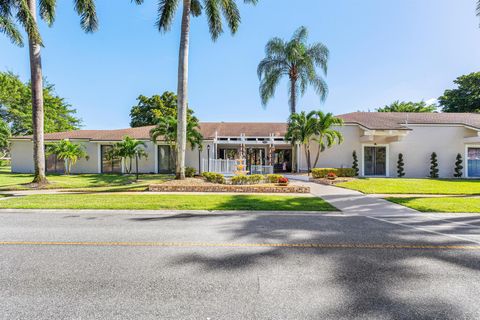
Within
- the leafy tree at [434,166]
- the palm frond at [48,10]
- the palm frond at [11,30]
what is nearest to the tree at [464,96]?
the leafy tree at [434,166]

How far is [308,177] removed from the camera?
1748cm

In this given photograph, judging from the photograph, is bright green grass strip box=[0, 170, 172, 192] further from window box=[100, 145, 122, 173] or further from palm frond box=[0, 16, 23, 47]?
palm frond box=[0, 16, 23, 47]

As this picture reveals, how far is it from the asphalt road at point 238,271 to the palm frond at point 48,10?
15124 millimetres

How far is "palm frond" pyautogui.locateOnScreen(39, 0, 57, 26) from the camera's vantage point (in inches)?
573

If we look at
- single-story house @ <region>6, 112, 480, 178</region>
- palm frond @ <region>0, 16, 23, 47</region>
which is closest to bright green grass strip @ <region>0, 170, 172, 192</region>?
single-story house @ <region>6, 112, 480, 178</region>

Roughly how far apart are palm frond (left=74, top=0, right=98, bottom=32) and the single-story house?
9213 mm

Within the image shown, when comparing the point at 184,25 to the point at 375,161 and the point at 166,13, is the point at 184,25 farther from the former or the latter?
the point at 375,161

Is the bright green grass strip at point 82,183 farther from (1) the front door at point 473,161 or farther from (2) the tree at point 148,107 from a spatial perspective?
(1) the front door at point 473,161

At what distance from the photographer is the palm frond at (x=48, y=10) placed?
14566 mm

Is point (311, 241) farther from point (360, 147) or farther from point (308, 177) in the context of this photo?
point (360, 147)

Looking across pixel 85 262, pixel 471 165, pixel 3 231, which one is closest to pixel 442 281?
pixel 85 262

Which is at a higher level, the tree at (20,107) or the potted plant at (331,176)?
the tree at (20,107)

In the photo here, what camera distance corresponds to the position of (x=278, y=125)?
26.7 m

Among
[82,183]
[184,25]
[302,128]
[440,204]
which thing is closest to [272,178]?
[302,128]
